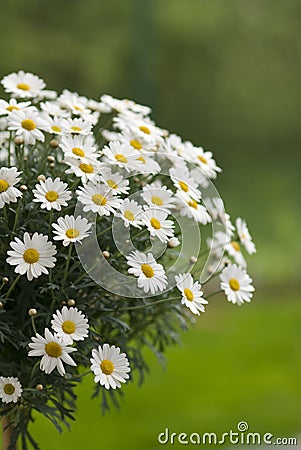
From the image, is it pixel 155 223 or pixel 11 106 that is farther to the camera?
pixel 11 106

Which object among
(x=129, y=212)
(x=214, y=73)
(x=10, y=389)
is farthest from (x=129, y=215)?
(x=214, y=73)

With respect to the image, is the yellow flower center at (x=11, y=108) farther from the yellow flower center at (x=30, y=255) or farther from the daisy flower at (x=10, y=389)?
the daisy flower at (x=10, y=389)

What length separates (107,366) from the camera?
0.80 meters

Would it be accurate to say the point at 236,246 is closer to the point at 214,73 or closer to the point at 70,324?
the point at 70,324

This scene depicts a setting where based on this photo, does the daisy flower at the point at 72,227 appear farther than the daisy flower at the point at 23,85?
No

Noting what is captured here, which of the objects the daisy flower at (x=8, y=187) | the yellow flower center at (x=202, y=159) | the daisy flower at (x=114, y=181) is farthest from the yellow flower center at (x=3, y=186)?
the yellow flower center at (x=202, y=159)

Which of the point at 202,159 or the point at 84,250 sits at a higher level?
the point at 202,159

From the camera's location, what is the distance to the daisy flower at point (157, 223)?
2.67 feet

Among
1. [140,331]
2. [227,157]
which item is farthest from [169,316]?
[227,157]

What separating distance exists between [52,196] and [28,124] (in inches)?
4.9

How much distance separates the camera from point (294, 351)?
3262 millimetres

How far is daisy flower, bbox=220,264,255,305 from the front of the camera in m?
0.90

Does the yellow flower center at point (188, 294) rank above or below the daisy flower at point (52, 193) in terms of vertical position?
below

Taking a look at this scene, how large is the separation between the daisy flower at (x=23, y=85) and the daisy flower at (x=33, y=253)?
28cm
